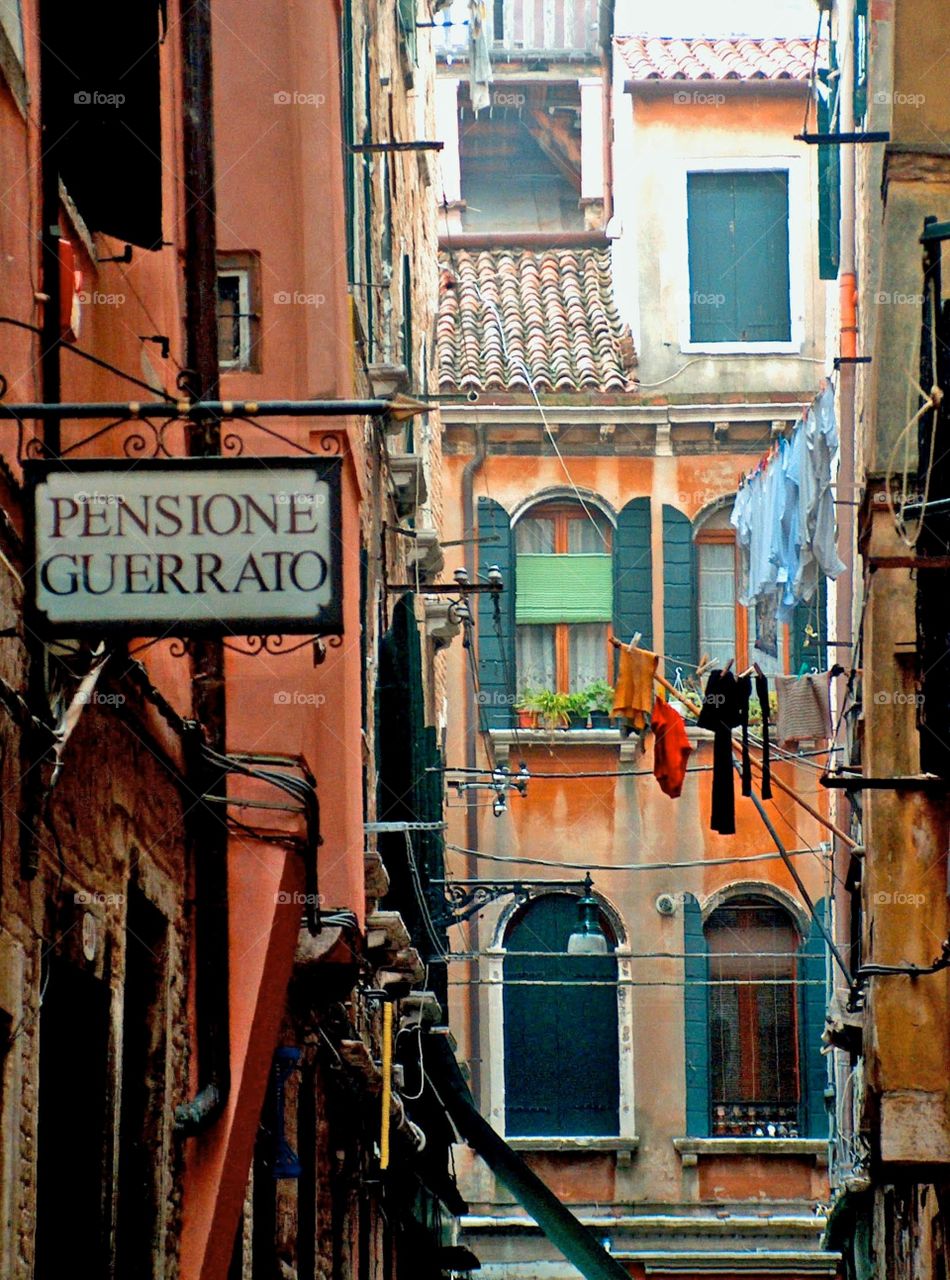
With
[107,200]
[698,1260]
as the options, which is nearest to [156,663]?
[107,200]

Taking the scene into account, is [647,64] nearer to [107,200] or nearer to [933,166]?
[933,166]

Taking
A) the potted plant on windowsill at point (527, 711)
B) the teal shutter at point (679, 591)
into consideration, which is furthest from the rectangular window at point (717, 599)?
the potted plant on windowsill at point (527, 711)

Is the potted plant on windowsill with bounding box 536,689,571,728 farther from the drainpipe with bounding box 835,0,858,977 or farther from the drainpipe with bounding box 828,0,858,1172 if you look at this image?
the drainpipe with bounding box 835,0,858,977

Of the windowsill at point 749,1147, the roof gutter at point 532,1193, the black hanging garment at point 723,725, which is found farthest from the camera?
the windowsill at point 749,1147

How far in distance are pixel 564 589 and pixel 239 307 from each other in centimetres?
1440

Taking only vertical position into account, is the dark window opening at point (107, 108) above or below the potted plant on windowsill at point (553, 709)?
above

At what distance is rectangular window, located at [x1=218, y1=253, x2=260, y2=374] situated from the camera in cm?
1240

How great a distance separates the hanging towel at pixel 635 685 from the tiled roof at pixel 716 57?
8.82 meters

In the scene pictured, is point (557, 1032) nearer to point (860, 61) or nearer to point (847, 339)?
point (847, 339)

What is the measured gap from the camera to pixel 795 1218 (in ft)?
81.4

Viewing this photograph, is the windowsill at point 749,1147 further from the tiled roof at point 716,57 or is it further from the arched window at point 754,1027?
the tiled roof at point 716,57

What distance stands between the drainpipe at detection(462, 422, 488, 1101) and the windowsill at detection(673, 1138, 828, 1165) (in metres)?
2.56

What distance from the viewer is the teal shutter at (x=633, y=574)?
26.5 m

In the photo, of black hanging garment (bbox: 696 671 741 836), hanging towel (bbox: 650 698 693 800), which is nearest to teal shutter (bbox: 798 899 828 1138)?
hanging towel (bbox: 650 698 693 800)
